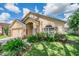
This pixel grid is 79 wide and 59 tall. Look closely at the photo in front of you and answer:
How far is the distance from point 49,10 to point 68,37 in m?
0.36

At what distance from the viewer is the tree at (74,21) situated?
5.39 feet

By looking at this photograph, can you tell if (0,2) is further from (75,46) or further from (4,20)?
(75,46)

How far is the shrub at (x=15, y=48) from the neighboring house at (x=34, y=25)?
93 mm

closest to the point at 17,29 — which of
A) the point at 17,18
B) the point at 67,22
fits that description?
the point at 17,18

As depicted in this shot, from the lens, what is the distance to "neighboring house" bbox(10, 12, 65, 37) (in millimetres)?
1656

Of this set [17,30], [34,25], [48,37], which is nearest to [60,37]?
[48,37]

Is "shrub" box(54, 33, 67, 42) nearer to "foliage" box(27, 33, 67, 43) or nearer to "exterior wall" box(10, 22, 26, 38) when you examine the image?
"foliage" box(27, 33, 67, 43)

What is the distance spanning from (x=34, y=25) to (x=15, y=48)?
32 centimetres

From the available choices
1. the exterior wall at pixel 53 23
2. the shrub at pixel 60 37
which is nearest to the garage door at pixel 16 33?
the exterior wall at pixel 53 23

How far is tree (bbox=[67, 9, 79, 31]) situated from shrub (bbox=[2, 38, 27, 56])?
0.55 metres

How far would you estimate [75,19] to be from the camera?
5.41 feet

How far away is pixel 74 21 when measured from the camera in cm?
165

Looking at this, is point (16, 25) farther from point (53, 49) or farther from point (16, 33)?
point (53, 49)

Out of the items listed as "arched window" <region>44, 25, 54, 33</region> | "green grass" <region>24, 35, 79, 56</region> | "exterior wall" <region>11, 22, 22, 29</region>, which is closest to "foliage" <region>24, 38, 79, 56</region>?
"green grass" <region>24, 35, 79, 56</region>
